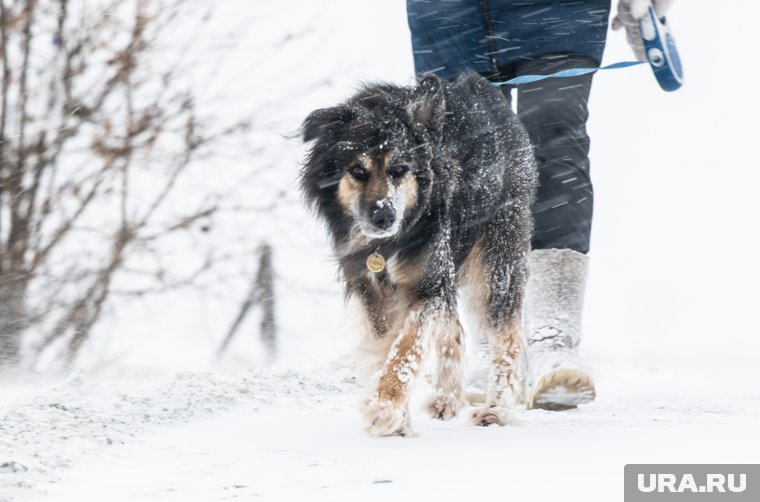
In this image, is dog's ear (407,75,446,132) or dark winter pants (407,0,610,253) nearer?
dog's ear (407,75,446,132)

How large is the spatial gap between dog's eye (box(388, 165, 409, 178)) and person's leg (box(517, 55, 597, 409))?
95cm

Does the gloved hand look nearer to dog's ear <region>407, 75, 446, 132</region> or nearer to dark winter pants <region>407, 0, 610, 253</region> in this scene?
dark winter pants <region>407, 0, 610, 253</region>

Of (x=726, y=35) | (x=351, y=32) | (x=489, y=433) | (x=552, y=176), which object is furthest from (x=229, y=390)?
(x=726, y=35)

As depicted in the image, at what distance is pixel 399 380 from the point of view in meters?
2.91

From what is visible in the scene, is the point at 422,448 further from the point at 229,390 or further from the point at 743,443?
the point at 229,390

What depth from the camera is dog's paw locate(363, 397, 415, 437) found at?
281 centimetres

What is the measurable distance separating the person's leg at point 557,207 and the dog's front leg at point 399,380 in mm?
750

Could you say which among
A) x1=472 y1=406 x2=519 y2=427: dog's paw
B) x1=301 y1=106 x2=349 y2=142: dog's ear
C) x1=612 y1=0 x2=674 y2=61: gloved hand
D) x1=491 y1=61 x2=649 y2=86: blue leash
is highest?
A: x1=612 y1=0 x2=674 y2=61: gloved hand

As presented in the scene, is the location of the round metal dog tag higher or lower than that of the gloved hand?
lower

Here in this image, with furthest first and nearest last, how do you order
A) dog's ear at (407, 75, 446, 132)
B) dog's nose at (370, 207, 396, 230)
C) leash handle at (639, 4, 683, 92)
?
leash handle at (639, 4, 683, 92) → dog's ear at (407, 75, 446, 132) → dog's nose at (370, 207, 396, 230)

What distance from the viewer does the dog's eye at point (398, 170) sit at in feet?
9.91

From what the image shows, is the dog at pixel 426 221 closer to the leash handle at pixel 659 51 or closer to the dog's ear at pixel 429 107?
the dog's ear at pixel 429 107

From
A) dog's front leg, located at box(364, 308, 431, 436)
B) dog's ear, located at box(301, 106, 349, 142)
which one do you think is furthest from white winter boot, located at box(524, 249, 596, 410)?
dog's ear, located at box(301, 106, 349, 142)

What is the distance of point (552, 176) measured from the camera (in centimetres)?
374
